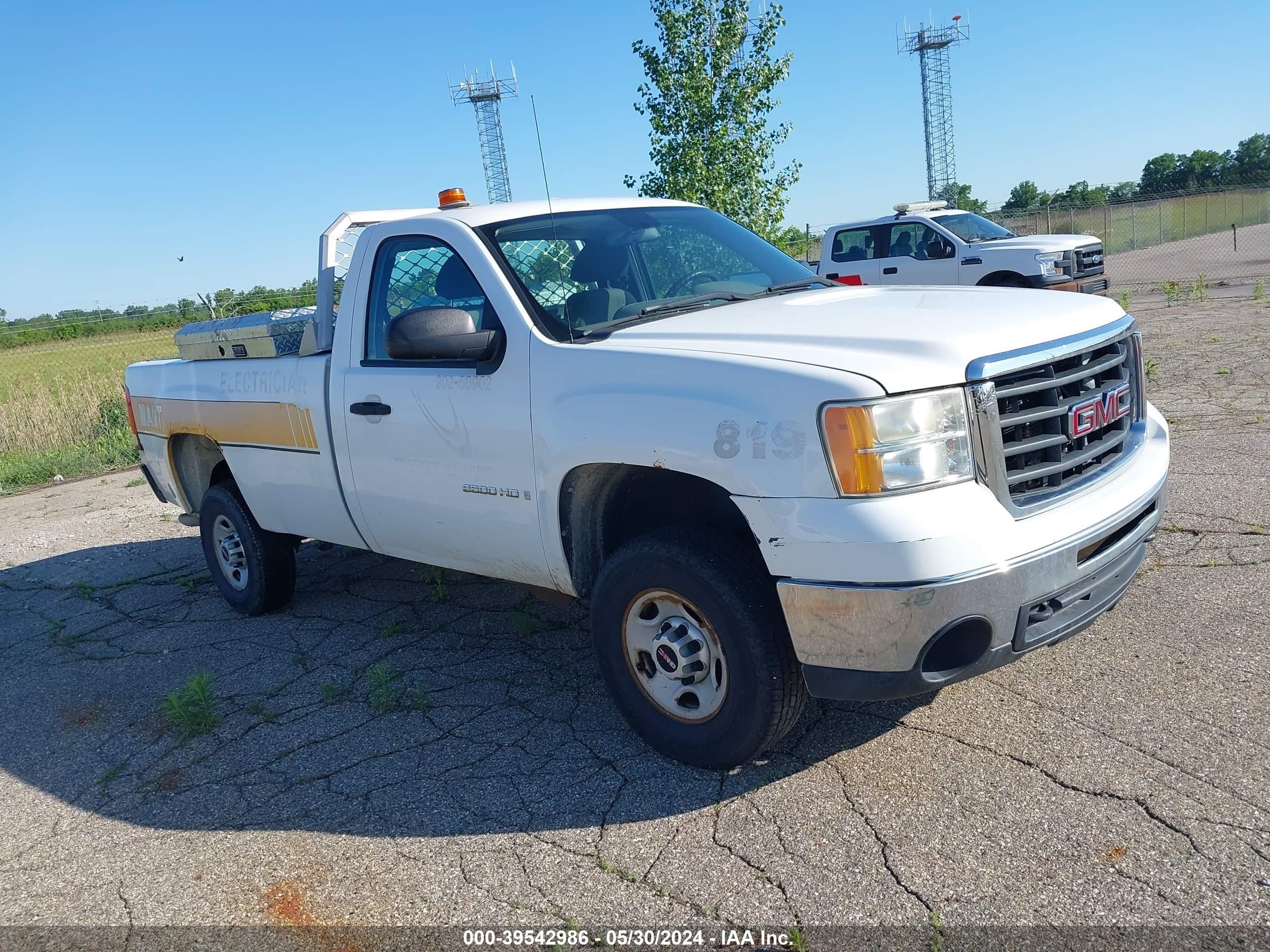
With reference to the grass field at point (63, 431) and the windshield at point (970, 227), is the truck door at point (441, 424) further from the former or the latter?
the windshield at point (970, 227)

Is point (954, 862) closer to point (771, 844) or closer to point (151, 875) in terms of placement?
point (771, 844)

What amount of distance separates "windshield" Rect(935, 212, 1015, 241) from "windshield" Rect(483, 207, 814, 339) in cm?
1171

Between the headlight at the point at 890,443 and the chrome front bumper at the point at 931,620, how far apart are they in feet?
0.97

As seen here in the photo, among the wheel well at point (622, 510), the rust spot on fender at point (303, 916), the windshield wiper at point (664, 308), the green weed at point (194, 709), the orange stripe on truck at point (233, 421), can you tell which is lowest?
the rust spot on fender at point (303, 916)

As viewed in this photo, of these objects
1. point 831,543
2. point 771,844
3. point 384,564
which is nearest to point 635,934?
point 771,844

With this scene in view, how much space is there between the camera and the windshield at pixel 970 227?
15.5 m

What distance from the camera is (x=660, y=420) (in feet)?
10.8

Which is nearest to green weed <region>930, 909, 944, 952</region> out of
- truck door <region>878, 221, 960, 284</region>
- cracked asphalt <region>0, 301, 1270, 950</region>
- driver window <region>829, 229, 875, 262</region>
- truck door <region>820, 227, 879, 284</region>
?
cracked asphalt <region>0, 301, 1270, 950</region>

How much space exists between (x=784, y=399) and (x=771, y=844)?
1342 millimetres

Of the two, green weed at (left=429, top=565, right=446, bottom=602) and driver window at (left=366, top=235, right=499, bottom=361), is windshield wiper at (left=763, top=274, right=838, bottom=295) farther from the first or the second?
green weed at (left=429, top=565, right=446, bottom=602)

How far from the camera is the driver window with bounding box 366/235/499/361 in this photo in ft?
13.9

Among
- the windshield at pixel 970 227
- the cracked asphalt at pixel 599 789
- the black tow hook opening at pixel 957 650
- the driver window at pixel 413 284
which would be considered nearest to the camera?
the cracked asphalt at pixel 599 789

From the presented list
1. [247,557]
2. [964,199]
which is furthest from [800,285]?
[964,199]

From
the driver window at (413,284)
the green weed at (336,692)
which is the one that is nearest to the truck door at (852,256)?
the driver window at (413,284)
